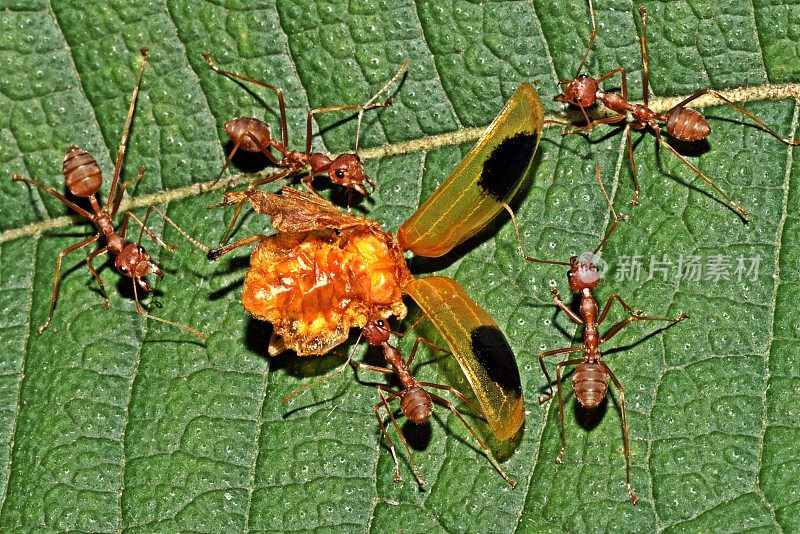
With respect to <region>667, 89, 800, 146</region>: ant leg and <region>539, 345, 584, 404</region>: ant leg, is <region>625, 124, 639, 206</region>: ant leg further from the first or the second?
<region>539, 345, 584, 404</region>: ant leg

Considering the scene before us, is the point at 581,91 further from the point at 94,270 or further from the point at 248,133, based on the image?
the point at 94,270

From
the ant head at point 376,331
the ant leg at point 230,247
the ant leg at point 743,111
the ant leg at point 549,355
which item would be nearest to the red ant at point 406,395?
the ant head at point 376,331

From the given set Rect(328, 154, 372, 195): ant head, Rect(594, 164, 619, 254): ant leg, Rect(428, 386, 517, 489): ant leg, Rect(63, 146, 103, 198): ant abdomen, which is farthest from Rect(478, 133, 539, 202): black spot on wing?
Rect(63, 146, 103, 198): ant abdomen

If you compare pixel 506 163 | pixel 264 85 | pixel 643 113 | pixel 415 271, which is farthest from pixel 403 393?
pixel 643 113

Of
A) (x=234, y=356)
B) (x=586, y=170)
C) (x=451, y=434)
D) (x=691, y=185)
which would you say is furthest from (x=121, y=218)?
(x=691, y=185)

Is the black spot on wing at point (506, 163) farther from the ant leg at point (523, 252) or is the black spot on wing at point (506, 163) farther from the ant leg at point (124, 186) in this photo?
the ant leg at point (124, 186)

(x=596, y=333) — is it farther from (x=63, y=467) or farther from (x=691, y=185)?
(x=63, y=467)
